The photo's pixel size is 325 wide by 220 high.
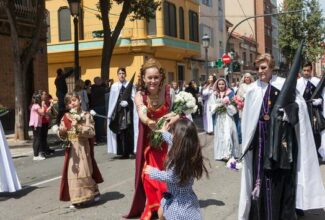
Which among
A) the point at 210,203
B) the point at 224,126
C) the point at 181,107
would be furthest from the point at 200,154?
the point at 224,126

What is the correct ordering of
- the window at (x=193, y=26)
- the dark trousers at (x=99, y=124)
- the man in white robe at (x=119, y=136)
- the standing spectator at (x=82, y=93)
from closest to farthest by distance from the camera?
the man in white robe at (x=119, y=136), the standing spectator at (x=82, y=93), the dark trousers at (x=99, y=124), the window at (x=193, y=26)

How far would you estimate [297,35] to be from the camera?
42031 mm

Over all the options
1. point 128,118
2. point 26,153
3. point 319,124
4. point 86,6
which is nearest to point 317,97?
point 319,124

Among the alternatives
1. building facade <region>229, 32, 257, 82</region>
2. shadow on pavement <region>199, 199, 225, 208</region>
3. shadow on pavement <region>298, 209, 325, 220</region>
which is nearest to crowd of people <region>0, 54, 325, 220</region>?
shadow on pavement <region>298, 209, 325, 220</region>

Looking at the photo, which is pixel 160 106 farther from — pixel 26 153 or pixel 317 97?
pixel 26 153

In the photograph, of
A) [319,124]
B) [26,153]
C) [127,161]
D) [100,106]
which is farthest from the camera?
[100,106]

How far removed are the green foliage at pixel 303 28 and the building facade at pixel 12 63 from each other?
74.3 ft

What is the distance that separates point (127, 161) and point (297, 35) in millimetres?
32477

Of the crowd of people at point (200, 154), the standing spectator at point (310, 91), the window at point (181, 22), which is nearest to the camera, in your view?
the crowd of people at point (200, 154)

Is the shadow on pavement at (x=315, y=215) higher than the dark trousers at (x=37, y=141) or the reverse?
the reverse

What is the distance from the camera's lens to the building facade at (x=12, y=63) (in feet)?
69.6

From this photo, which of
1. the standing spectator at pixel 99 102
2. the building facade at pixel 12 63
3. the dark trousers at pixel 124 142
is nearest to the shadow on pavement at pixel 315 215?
the dark trousers at pixel 124 142

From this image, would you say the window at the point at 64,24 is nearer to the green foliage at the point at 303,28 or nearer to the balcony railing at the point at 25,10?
the balcony railing at the point at 25,10

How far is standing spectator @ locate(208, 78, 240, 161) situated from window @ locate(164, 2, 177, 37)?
79.6 feet
